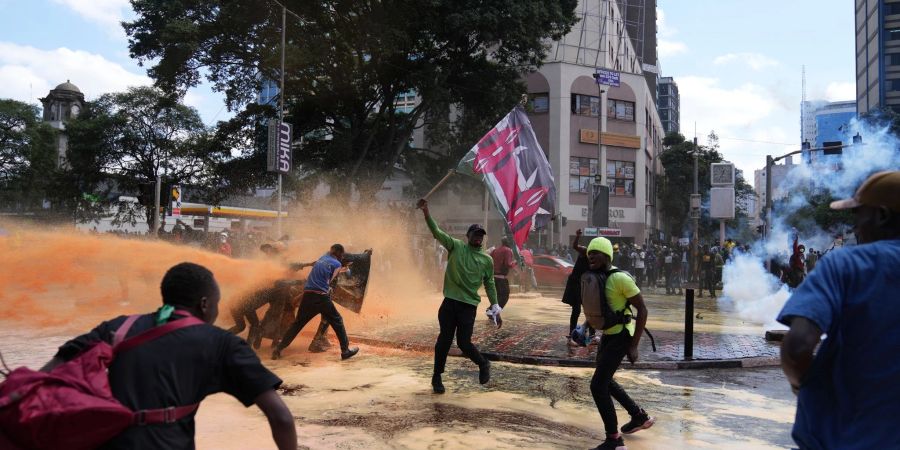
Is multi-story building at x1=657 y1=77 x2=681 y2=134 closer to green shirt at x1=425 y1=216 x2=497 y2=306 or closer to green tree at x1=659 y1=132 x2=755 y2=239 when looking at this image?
green tree at x1=659 y1=132 x2=755 y2=239

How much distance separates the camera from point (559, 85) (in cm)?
4116

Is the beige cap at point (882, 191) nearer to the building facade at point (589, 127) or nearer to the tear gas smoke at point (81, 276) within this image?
the tear gas smoke at point (81, 276)

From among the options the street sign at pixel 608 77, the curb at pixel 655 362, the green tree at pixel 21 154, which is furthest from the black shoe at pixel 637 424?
the green tree at pixel 21 154

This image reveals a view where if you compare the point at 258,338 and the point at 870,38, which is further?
the point at 870,38

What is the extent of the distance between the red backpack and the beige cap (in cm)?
258

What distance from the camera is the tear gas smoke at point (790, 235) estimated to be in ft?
58.6

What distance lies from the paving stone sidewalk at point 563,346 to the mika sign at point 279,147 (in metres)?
10.8

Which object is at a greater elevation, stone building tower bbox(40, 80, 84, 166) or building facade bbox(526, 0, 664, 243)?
stone building tower bbox(40, 80, 84, 166)

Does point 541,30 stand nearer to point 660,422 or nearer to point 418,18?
point 418,18

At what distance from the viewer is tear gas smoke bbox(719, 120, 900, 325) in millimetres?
17875

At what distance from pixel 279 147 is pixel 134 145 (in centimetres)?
2263

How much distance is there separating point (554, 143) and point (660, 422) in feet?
118

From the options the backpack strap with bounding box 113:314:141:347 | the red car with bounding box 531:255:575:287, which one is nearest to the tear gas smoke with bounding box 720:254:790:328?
the red car with bounding box 531:255:575:287

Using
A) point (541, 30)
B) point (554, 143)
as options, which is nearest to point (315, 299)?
point (541, 30)
